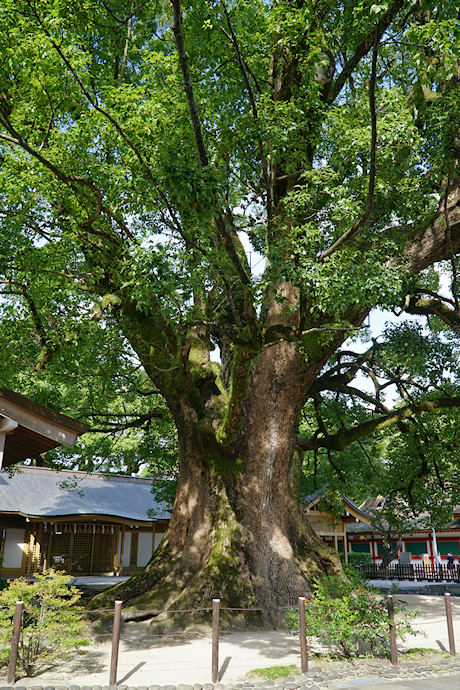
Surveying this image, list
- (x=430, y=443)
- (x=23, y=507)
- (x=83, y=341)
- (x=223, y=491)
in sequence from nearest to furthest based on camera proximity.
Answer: (x=223, y=491), (x=83, y=341), (x=430, y=443), (x=23, y=507)

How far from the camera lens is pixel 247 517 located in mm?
11055

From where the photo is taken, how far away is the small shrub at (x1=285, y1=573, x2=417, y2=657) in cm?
713

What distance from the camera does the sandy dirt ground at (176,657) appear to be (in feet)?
21.7

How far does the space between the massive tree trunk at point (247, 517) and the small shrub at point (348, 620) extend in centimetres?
270

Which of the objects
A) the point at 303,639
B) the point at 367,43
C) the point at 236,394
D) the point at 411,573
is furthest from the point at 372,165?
the point at 411,573

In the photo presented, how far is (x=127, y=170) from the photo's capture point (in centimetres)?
1024

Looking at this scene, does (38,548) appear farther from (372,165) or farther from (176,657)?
(372,165)

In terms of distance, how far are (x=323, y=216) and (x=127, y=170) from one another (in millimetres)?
4275

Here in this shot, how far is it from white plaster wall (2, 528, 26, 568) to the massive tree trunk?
48.9 feet

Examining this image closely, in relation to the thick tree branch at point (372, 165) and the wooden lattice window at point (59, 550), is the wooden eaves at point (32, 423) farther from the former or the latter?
the wooden lattice window at point (59, 550)

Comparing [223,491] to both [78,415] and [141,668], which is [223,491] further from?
Result: [78,415]

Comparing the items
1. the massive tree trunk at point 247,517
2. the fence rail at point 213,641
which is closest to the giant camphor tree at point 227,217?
the massive tree trunk at point 247,517

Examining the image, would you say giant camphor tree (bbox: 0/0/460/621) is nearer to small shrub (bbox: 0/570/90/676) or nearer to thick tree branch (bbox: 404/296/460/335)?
thick tree branch (bbox: 404/296/460/335)

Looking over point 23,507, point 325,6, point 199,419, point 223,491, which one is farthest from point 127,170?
point 23,507
